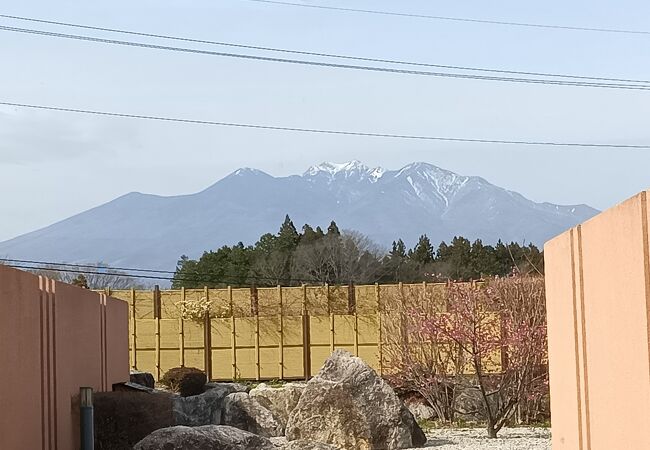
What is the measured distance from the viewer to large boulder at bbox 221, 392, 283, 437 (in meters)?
21.5

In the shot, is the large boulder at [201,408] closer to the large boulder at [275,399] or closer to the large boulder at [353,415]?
the large boulder at [275,399]

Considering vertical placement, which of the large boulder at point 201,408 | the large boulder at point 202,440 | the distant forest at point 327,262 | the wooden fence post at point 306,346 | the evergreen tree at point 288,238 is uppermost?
the evergreen tree at point 288,238

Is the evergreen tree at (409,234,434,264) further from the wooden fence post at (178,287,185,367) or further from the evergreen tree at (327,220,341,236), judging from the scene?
the wooden fence post at (178,287,185,367)

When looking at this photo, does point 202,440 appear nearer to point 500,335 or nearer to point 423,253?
point 500,335

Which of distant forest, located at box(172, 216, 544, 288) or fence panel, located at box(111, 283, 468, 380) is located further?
distant forest, located at box(172, 216, 544, 288)

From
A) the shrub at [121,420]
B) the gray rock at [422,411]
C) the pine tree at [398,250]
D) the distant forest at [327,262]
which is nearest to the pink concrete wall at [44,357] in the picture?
the shrub at [121,420]

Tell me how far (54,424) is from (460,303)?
29.9 feet

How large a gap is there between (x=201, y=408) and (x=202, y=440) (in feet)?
30.6

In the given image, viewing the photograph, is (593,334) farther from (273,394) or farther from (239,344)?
(239,344)

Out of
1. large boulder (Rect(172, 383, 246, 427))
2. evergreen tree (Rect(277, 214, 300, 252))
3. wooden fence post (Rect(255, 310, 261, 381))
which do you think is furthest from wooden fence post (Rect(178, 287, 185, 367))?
evergreen tree (Rect(277, 214, 300, 252))

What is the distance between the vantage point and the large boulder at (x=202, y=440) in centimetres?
1343

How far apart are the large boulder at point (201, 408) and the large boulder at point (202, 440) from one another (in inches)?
320

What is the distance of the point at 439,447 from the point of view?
1694cm

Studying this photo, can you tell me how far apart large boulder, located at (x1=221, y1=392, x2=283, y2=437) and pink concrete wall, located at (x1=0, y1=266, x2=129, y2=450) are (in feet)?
12.4
